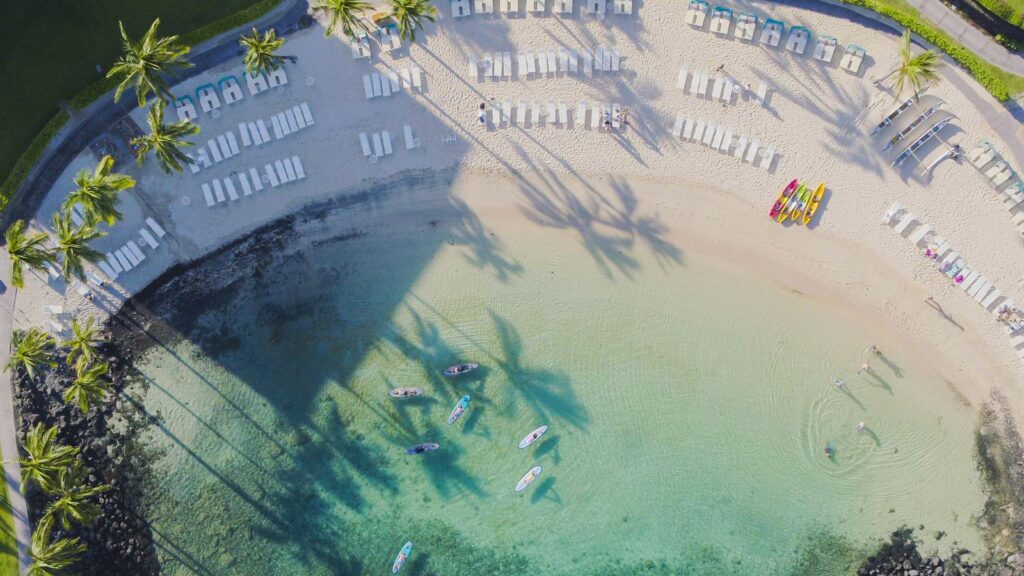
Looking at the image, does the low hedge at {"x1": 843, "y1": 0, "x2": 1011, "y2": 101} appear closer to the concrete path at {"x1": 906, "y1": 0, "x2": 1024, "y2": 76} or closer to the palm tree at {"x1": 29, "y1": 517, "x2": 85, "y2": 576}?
the concrete path at {"x1": 906, "y1": 0, "x2": 1024, "y2": 76}

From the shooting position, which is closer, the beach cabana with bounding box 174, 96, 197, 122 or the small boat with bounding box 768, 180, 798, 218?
the beach cabana with bounding box 174, 96, 197, 122

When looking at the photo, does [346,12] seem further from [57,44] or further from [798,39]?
[798,39]

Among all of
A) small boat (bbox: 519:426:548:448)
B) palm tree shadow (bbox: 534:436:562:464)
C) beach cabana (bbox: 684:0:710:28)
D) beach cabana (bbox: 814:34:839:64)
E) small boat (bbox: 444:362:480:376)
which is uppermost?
beach cabana (bbox: 684:0:710:28)

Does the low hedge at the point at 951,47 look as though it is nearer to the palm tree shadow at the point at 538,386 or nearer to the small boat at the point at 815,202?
the small boat at the point at 815,202

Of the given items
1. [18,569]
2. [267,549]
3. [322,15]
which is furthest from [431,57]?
[18,569]

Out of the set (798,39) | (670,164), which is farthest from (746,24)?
(670,164)

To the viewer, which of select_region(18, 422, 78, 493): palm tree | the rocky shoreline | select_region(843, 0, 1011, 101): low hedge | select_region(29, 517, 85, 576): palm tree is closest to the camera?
select_region(18, 422, 78, 493): palm tree

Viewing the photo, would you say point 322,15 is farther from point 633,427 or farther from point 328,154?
point 633,427

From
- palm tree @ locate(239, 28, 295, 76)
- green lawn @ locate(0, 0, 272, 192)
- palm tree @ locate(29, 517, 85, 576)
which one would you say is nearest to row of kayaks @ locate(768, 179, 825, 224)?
palm tree @ locate(239, 28, 295, 76)
